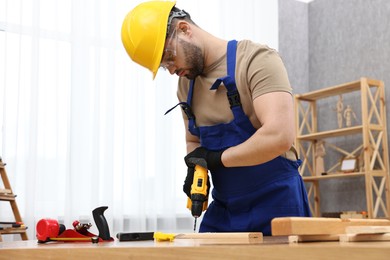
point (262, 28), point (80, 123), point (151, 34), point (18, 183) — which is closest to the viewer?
point (151, 34)

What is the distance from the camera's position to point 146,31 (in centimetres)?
159

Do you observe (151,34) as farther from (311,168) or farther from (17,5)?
(311,168)

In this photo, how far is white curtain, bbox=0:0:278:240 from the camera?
3.45m

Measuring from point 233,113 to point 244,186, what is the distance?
8.6 inches

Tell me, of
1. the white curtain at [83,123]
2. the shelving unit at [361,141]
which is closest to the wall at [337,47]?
the shelving unit at [361,141]

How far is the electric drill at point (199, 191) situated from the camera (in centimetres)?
154

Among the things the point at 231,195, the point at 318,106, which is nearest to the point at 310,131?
the point at 318,106

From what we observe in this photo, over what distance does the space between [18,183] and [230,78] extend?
2196 millimetres

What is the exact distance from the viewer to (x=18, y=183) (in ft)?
11.3

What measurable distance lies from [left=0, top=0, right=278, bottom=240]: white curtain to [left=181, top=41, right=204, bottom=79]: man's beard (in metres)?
1.99

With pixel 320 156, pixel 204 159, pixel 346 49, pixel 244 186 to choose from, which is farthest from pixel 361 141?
pixel 204 159

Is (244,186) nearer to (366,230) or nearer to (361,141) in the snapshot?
(366,230)

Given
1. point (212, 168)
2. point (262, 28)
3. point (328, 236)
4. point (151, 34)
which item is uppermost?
point (262, 28)

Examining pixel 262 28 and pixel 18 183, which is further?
pixel 262 28
